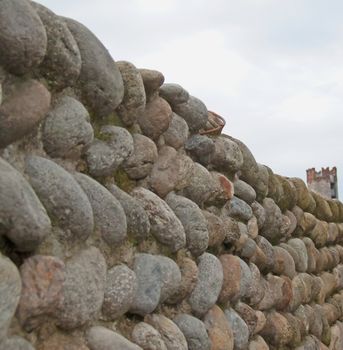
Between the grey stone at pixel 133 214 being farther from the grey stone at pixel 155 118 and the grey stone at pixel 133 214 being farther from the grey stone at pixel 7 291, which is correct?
the grey stone at pixel 7 291

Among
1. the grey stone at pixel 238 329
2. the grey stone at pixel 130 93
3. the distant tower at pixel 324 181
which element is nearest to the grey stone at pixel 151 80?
the grey stone at pixel 130 93

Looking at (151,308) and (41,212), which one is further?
(151,308)

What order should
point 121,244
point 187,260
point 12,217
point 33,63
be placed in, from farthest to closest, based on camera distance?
point 187,260 → point 121,244 → point 33,63 → point 12,217

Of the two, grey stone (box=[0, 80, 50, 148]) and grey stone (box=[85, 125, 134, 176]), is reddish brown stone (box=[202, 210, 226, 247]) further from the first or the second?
grey stone (box=[0, 80, 50, 148])

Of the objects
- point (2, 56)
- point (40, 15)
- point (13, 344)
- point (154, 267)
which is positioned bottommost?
point (13, 344)

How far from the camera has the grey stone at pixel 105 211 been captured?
161cm

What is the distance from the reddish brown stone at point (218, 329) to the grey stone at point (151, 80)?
2.71 feet

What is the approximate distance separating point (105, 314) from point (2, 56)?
72cm

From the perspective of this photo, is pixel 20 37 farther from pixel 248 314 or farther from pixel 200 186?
pixel 248 314

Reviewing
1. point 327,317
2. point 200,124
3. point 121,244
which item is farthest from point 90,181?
point 327,317

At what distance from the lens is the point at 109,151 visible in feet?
5.83

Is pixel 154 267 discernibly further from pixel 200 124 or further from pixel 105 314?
pixel 200 124

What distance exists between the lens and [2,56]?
52.6 inches

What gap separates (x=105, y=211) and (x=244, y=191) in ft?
4.29
